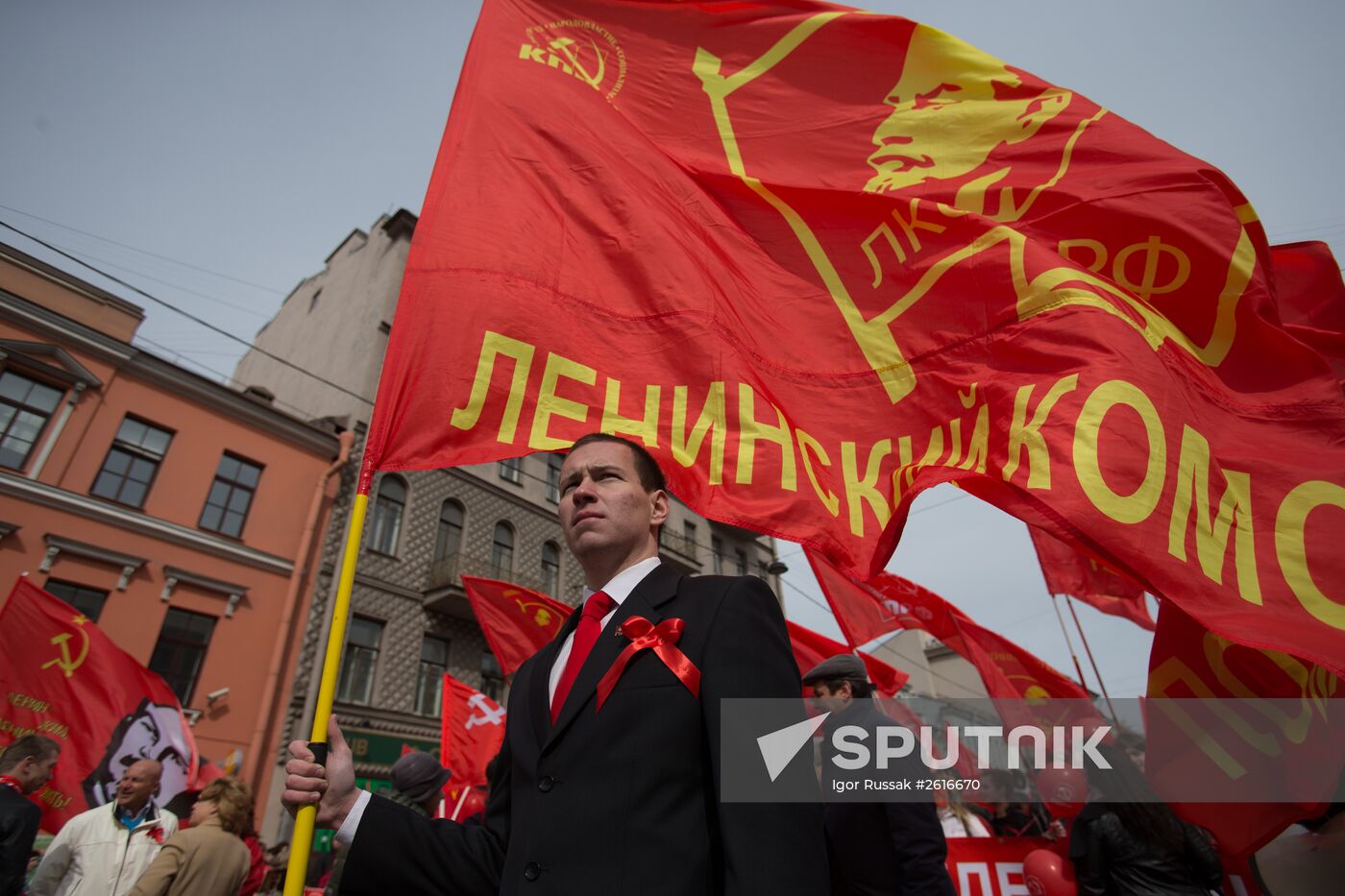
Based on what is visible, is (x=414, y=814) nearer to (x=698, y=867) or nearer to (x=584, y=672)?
(x=584, y=672)

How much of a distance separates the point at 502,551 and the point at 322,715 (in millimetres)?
18748

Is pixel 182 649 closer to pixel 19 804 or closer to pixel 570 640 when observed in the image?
pixel 19 804

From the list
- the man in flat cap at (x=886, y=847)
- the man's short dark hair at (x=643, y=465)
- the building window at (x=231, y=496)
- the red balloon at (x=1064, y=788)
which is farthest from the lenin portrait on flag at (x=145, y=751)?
the building window at (x=231, y=496)

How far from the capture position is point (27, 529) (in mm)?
12242

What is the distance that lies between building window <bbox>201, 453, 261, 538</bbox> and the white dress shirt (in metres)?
15.5

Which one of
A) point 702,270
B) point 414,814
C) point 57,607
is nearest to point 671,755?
point 414,814

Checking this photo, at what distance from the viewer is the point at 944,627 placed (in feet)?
25.2

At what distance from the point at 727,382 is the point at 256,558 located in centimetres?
1519

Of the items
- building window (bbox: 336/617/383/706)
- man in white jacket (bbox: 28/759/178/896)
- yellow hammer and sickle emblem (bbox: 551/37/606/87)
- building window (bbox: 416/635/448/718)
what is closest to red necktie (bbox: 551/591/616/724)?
yellow hammer and sickle emblem (bbox: 551/37/606/87)

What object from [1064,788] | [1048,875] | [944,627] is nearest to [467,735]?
[944,627]

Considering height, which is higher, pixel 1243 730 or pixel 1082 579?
pixel 1082 579

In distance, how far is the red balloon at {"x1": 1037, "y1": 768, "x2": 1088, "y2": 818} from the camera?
169 inches

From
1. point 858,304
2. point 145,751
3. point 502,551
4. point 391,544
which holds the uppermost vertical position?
point 502,551

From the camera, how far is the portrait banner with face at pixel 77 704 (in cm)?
617
